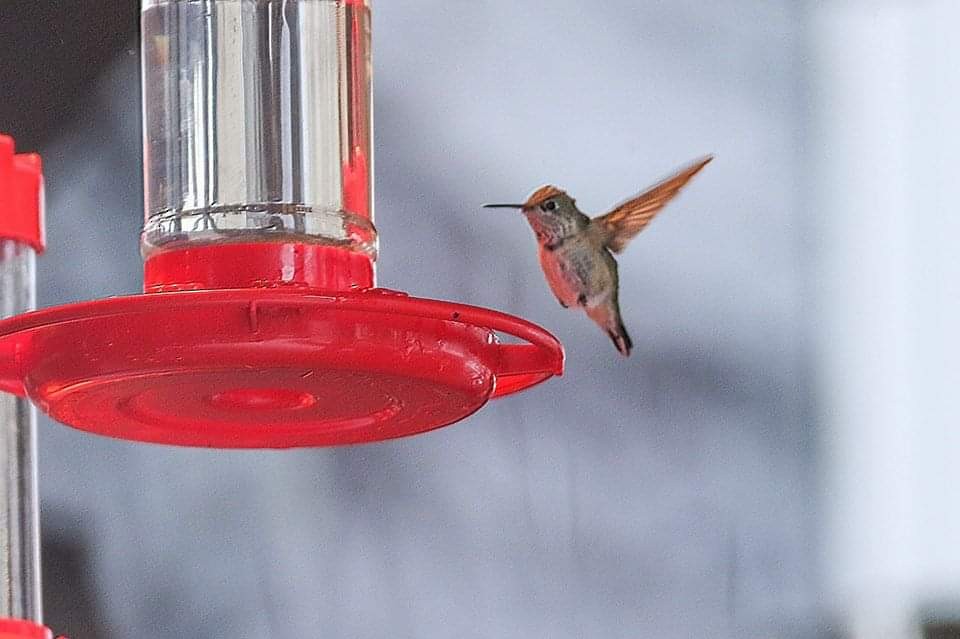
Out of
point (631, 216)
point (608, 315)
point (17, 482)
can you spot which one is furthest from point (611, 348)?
point (17, 482)

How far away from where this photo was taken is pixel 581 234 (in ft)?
5.62

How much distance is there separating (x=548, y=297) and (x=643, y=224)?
44 cm

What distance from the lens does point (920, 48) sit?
2.18 metres

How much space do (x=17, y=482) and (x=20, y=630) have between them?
6.2 inches

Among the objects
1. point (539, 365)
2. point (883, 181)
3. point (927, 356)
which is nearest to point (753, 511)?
point (927, 356)

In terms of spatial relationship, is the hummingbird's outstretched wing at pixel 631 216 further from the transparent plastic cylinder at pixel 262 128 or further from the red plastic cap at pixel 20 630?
the red plastic cap at pixel 20 630

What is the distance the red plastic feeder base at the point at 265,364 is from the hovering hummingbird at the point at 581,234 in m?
0.73

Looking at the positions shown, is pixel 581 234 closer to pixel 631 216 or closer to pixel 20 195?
pixel 631 216

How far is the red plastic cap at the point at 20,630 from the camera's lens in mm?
1042

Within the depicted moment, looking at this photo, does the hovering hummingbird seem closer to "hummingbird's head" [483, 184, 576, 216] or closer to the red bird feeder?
"hummingbird's head" [483, 184, 576, 216]

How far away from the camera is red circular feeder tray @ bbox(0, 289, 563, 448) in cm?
80

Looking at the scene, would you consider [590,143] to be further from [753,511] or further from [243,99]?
[243,99]

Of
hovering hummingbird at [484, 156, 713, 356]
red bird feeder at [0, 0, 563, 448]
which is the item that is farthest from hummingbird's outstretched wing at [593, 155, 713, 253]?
red bird feeder at [0, 0, 563, 448]

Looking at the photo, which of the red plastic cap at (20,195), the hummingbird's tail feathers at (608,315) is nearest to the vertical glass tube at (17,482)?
the red plastic cap at (20,195)
